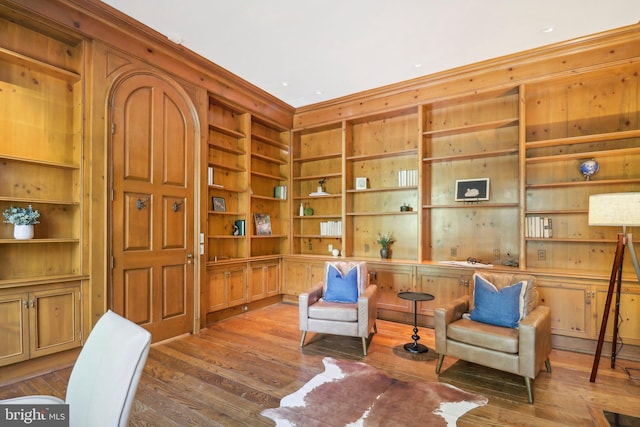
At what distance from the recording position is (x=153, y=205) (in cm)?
353

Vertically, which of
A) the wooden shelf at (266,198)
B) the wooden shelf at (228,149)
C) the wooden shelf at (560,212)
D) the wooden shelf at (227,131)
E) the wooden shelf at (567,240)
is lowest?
the wooden shelf at (567,240)

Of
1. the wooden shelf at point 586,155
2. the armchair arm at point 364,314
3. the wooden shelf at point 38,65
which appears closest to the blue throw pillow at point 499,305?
the armchair arm at point 364,314

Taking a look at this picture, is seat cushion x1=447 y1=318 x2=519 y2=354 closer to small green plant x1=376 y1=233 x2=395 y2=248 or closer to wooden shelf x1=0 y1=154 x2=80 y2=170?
small green plant x1=376 y1=233 x2=395 y2=248

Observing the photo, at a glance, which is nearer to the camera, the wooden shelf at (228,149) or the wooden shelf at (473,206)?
→ the wooden shelf at (473,206)

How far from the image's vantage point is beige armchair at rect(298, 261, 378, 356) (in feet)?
11.0

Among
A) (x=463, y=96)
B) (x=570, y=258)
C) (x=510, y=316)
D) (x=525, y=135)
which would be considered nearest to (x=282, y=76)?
(x=463, y=96)

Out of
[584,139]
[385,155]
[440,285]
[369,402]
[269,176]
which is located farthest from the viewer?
[269,176]

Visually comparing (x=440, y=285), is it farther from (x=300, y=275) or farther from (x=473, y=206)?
(x=300, y=275)

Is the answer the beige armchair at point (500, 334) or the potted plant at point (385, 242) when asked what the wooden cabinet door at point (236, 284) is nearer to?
the potted plant at point (385, 242)

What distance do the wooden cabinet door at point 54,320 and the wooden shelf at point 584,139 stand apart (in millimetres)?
4996

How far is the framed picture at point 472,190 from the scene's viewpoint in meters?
4.25

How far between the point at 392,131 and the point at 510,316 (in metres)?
3.13

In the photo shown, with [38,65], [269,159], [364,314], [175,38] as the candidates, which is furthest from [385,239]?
[38,65]

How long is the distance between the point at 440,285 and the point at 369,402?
2.15 meters
